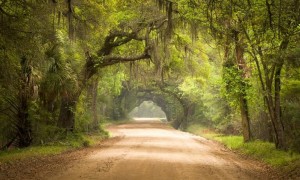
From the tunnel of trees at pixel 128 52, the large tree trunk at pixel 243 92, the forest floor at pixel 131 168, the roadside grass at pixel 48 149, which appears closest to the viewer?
the forest floor at pixel 131 168

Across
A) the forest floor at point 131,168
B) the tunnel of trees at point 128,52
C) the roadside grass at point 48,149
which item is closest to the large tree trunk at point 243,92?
the tunnel of trees at point 128,52

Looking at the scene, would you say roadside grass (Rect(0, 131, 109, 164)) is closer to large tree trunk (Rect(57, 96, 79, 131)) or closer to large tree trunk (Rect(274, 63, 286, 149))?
large tree trunk (Rect(57, 96, 79, 131))

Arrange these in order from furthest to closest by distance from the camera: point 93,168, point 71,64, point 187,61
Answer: point 187,61 < point 71,64 < point 93,168

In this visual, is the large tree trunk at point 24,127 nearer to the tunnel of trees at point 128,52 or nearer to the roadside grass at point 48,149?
the tunnel of trees at point 128,52

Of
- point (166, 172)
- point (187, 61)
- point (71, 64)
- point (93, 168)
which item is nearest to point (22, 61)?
point (71, 64)

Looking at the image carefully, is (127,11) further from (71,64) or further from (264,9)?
(264,9)

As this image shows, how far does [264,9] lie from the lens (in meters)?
11.6

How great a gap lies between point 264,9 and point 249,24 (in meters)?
2.41

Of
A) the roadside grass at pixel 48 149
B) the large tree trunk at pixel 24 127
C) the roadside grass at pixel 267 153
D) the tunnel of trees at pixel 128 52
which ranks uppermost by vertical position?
the tunnel of trees at pixel 128 52

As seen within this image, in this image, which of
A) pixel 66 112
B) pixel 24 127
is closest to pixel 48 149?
pixel 24 127

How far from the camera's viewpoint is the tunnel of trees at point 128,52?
11.4 meters

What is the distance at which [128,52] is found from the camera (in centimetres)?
2530

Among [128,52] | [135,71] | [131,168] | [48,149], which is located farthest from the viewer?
[135,71]

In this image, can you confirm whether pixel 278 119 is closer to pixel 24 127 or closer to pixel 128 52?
pixel 24 127
